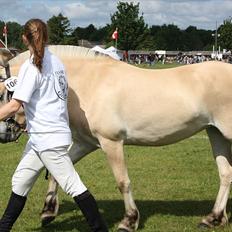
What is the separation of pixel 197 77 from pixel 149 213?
6.33 feet

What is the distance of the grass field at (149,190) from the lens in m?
6.17

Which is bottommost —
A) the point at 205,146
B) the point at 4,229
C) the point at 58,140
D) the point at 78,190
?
the point at 205,146

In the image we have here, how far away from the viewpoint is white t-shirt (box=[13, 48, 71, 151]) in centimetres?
455

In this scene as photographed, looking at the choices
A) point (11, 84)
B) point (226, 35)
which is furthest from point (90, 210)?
point (226, 35)

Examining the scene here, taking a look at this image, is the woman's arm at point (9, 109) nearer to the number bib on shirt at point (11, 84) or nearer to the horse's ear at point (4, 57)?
the number bib on shirt at point (11, 84)

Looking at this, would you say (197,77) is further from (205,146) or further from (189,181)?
(205,146)

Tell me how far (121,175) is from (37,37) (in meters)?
1.91

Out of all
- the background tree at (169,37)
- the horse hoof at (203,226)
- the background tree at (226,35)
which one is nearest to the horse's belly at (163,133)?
the horse hoof at (203,226)

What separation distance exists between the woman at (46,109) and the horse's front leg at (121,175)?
33.3 inches

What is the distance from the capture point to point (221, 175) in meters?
6.12

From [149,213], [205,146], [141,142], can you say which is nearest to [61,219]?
[149,213]

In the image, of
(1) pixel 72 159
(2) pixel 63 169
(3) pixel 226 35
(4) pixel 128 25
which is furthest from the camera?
(3) pixel 226 35

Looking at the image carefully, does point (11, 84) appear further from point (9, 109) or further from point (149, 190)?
point (149, 190)

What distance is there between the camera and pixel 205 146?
1128cm
